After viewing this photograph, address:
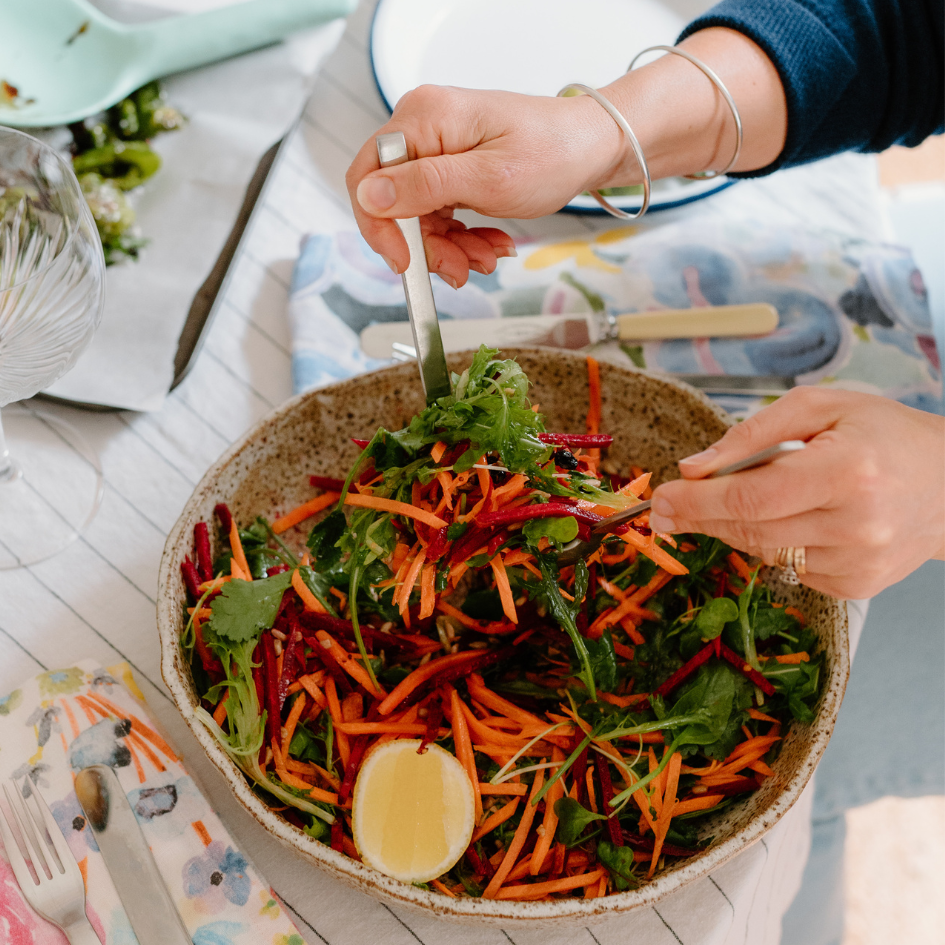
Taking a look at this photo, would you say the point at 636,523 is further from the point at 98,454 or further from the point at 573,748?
the point at 98,454

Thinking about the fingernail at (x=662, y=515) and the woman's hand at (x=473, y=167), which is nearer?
the fingernail at (x=662, y=515)

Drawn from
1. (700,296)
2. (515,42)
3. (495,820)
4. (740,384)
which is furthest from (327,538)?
(515,42)

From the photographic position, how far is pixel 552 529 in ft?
2.99

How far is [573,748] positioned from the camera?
958mm

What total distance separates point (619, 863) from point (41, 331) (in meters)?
0.94

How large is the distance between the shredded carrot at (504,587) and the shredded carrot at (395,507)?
79 mm

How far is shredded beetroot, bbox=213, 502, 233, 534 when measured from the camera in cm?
105

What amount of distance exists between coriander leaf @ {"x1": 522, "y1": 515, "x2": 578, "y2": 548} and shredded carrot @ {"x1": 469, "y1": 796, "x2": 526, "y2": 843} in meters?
0.30

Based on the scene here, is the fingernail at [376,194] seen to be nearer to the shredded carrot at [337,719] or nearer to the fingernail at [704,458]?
the fingernail at [704,458]

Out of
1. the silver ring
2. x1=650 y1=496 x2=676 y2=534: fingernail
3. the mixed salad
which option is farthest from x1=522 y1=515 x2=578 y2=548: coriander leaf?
the silver ring

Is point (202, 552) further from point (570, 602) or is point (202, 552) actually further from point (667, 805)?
point (667, 805)

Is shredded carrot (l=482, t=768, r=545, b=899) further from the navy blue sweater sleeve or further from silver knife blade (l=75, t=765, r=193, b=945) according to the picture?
the navy blue sweater sleeve

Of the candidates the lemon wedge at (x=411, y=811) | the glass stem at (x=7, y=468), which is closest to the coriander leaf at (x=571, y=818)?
the lemon wedge at (x=411, y=811)

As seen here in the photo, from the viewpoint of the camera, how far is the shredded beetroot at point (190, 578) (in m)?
0.98
